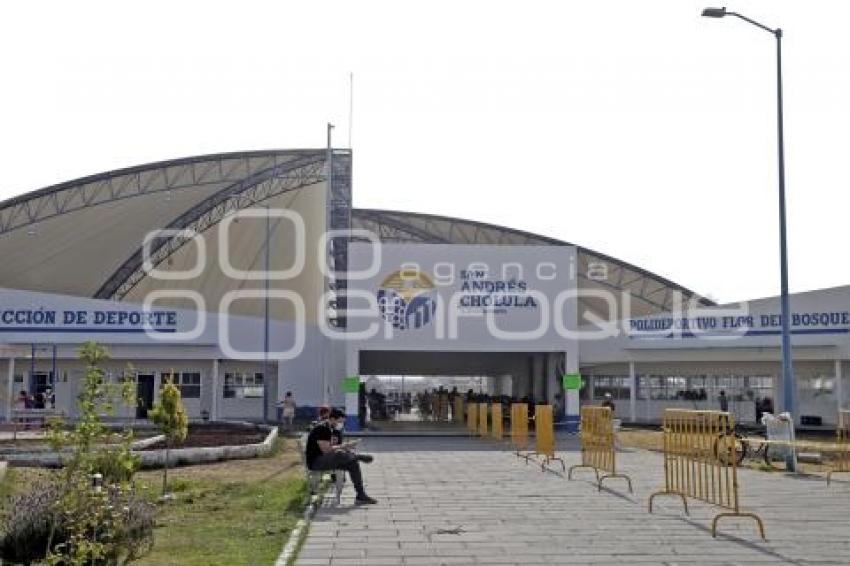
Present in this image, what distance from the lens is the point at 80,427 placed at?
6.20 m

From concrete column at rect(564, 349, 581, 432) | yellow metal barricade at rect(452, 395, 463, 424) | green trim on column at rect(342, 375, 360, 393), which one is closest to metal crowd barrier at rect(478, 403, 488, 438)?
concrete column at rect(564, 349, 581, 432)

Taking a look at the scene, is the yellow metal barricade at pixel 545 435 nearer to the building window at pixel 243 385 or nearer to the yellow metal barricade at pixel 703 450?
the yellow metal barricade at pixel 703 450

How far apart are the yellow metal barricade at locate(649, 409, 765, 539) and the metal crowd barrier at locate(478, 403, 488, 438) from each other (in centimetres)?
1659

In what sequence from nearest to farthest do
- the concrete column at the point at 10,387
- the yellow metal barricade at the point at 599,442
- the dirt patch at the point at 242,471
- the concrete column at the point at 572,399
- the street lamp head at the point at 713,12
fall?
the yellow metal barricade at the point at 599,442, the dirt patch at the point at 242,471, the street lamp head at the point at 713,12, the concrete column at the point at 572,399, the concrete column at the point at 10,387

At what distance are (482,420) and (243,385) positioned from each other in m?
13.3

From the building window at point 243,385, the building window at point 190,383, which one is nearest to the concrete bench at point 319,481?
the building window at point 243,385

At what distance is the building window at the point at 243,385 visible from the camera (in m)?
38.8

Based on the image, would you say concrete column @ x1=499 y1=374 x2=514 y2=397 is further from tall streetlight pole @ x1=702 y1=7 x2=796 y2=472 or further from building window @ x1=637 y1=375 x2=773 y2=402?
tall streetlight pole @ x1=702 y1=7 x2=796 y2=472

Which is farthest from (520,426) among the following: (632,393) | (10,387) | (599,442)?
(10,387)

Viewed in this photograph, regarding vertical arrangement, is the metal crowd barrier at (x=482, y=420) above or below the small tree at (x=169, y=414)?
below

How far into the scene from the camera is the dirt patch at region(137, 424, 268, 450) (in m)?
22.0

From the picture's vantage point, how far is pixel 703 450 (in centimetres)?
1052

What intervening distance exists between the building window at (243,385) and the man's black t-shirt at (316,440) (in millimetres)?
26739

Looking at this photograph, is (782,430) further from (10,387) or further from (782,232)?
(10,387)
